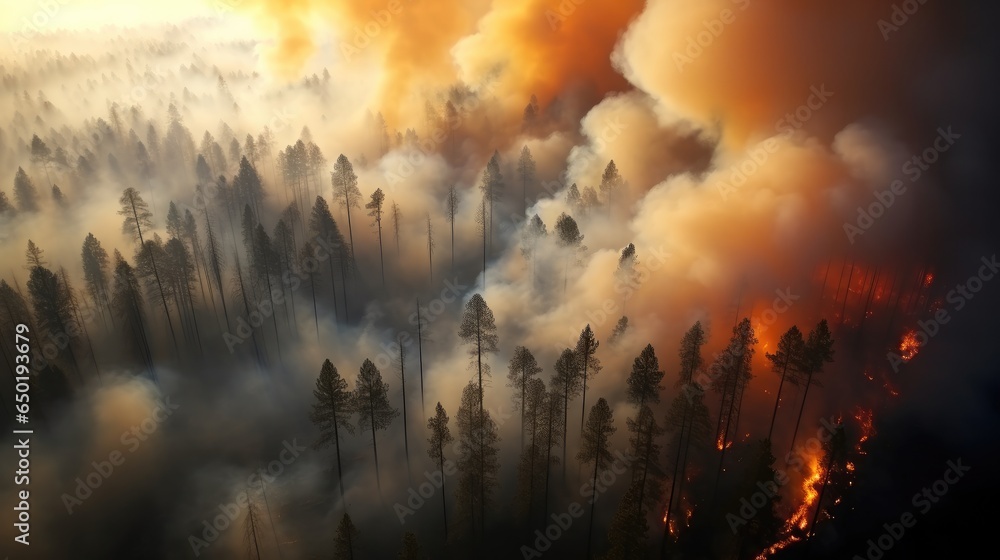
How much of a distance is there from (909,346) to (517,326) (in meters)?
51.1

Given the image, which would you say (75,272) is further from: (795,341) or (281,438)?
(795,341)

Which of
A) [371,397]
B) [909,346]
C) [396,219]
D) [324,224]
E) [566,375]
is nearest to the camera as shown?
[371,397]

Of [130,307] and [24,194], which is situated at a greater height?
[24,194]

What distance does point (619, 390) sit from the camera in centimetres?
5828

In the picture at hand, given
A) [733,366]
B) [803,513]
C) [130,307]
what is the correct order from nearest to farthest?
[733,366], [803,513], [130,307]

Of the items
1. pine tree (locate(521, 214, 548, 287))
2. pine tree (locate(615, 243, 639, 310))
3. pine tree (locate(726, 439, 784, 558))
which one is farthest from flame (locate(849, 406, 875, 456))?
pine tree (locate(521, 214, 548, 287))

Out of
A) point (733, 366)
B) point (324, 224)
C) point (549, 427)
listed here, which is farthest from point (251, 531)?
point (733, 366)

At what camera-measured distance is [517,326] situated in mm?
70562

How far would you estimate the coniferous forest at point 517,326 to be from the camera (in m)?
47.0

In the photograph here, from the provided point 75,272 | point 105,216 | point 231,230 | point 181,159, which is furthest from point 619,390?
point 181,159

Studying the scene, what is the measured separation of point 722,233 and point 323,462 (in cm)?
6161

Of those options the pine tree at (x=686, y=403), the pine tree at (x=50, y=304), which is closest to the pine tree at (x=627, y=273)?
the pine tree at (x=686, y=403)

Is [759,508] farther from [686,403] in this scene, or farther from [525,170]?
[525,170]

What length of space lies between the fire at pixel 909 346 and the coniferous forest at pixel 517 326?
0.26 metres
